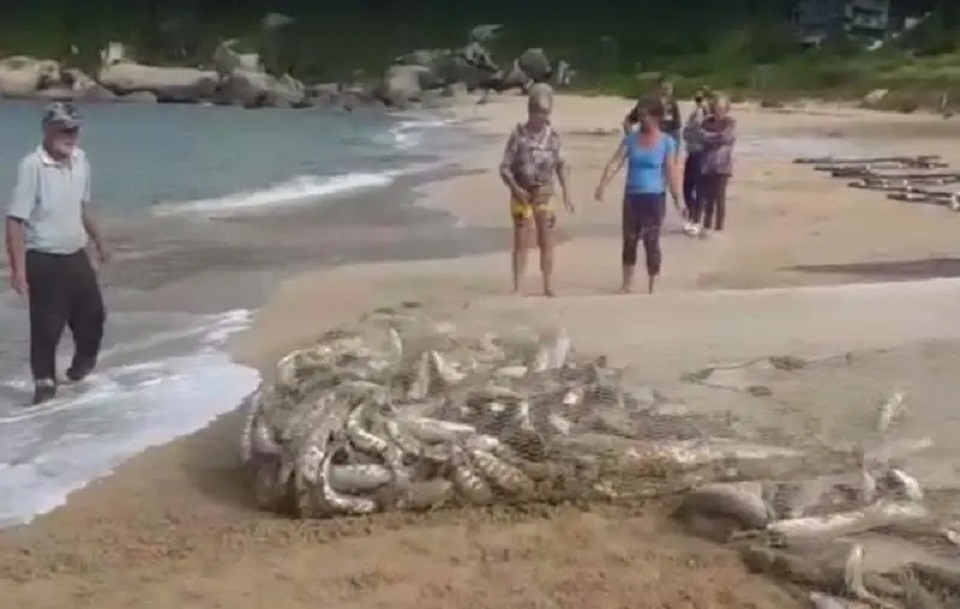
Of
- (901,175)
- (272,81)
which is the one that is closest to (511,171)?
(901,175)

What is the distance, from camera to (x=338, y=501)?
7188mm

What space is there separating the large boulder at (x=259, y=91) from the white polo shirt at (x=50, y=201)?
56515mm

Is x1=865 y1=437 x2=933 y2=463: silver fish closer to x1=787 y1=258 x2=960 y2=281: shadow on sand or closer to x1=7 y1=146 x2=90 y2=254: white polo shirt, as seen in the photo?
x1=7 y1=146 x2=90 y2=254: white polo shirt

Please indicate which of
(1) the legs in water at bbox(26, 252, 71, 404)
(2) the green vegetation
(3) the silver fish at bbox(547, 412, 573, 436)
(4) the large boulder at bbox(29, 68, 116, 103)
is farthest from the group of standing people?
(4) the large boulder at bbox(29, 68, 116, 103)

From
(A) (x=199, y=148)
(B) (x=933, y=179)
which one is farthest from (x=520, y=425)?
(A) (x=199, y=148)

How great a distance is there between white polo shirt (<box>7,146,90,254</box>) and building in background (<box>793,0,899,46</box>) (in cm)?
5604

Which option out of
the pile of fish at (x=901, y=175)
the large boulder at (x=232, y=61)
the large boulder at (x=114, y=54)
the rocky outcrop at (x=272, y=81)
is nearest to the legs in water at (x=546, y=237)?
the pile of fish at (x=901, y=175)

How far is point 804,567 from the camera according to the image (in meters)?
6.11

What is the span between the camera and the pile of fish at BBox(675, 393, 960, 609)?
587cm

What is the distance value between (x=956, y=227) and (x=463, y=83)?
167 ft

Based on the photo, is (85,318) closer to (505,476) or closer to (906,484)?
(505,476)

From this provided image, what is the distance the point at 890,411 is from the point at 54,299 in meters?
4.76

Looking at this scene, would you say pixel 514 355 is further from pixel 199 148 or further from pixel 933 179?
pixel 199 148

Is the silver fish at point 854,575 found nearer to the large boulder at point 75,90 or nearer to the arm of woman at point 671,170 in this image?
the arm of woman at point 671,170
